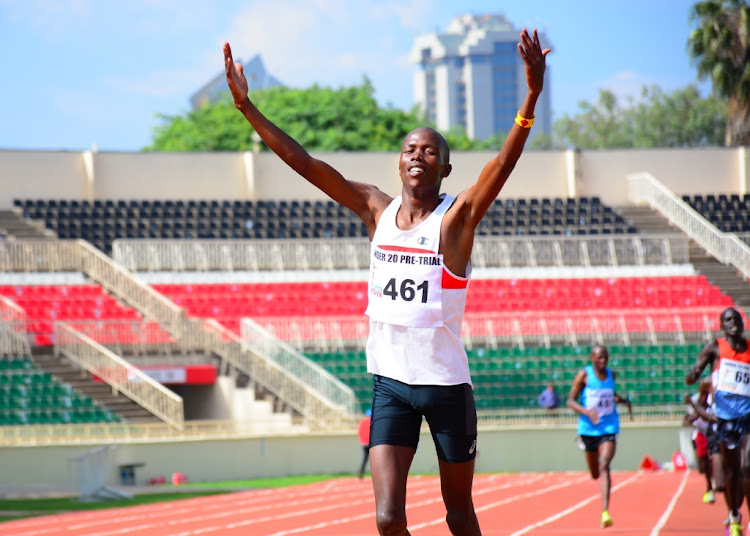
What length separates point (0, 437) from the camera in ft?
76.7

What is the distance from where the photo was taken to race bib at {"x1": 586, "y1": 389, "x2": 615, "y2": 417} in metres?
13.5

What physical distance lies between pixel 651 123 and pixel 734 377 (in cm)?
8220

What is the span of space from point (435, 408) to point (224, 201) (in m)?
33.4

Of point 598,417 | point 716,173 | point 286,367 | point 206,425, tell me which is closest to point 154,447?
point 206,425

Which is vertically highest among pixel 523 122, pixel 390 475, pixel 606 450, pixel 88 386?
pixel 523 122

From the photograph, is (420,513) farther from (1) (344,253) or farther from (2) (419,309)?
(1) (344,253)

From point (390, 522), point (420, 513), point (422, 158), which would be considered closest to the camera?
point (390, 522)

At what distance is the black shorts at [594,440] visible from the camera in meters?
13.5

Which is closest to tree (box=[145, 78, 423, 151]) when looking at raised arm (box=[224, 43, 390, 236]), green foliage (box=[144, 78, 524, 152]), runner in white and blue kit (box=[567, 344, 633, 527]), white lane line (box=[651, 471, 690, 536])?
green foliage (box=[144, 78, 524, 152])

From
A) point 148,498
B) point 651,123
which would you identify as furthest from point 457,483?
point 651,123

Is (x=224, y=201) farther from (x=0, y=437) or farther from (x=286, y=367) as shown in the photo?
(x=0, y=437)

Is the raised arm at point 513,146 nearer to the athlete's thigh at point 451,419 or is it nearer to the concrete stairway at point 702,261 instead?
the athlete's thigh at point 451,419

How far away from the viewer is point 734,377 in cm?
1052

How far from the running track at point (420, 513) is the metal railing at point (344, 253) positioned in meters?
14.4
